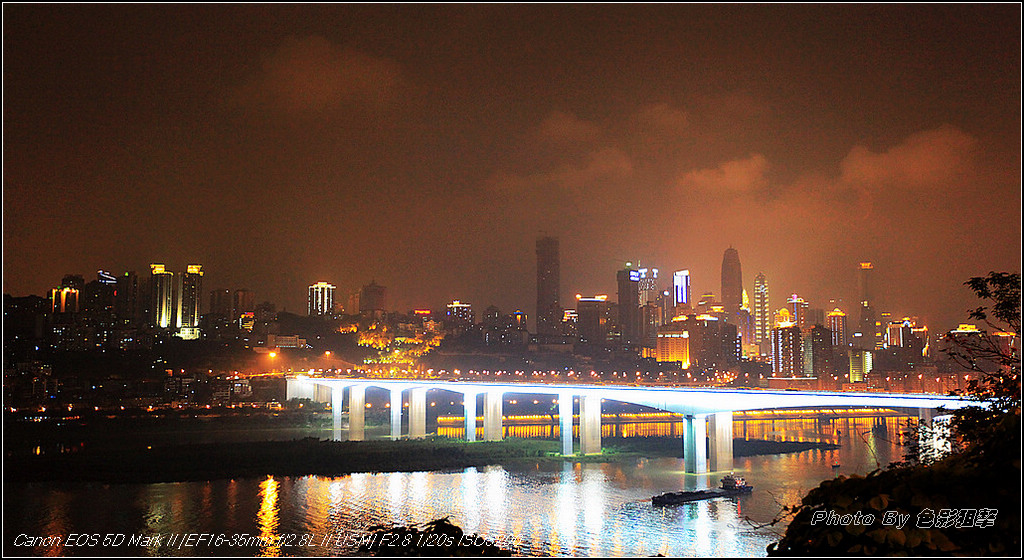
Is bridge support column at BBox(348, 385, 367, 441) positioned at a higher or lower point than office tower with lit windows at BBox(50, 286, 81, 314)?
lower

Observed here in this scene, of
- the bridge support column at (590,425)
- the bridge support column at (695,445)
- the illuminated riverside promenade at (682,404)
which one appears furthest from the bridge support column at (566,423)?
the bridge support column at (695,445)

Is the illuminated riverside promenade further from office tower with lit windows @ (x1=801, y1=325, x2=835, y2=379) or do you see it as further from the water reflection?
office tower with lit windows @ (x1=801, y1=325, x2=835, y2=379)

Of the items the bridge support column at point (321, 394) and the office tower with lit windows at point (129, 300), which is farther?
the office tower with lit windows at point (129, 300)

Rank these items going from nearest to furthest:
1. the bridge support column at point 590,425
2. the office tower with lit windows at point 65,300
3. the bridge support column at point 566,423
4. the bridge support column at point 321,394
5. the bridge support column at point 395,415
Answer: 1. the bridge support column at point 566,423
2. the bridge support column at point 590,425
3. the bridge support column at point 395,415
4. the bridge support column at point 321,394
5. the office tower with lit windows at point 65,300

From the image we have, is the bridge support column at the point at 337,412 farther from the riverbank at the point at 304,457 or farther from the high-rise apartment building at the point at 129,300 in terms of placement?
the high-rise apartment building at the point at 129,300

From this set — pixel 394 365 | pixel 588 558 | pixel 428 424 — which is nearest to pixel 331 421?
pixel 428 424

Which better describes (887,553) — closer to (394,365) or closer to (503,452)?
(503,452)

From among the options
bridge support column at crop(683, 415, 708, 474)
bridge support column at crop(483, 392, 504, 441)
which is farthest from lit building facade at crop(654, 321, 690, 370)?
bridge support column at crop(683, 415, 708, 474)
